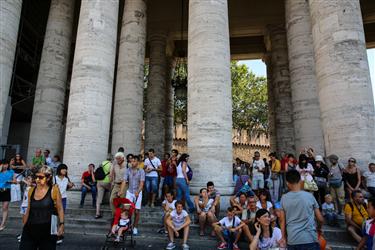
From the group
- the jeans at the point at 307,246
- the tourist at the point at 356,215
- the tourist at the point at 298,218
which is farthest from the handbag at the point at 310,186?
the jeans at the point at 307,246

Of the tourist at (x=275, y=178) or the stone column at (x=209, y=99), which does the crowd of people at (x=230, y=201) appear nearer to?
the tourist at (x=275, y=178)

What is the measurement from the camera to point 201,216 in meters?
6.24

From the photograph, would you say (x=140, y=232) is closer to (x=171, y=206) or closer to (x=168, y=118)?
(x=171, y=206)

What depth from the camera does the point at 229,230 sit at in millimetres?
5680

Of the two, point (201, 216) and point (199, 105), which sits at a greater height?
point (199, 105)

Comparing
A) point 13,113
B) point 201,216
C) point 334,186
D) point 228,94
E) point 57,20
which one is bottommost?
point 201,216

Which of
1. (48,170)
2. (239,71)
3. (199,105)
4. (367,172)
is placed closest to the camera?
(48,170)

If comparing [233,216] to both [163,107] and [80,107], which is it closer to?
[80,107]

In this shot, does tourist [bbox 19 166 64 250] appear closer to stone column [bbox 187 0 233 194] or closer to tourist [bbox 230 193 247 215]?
tourist [bbox 230 193 247 215]

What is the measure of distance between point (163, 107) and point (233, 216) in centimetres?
1129

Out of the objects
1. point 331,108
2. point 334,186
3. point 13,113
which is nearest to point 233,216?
point 334,186

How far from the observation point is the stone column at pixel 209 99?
8.22 meters

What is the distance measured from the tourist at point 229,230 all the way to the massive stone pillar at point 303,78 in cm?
633

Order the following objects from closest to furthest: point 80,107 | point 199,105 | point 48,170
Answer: point 48,170
point 199,105
point 80,107
